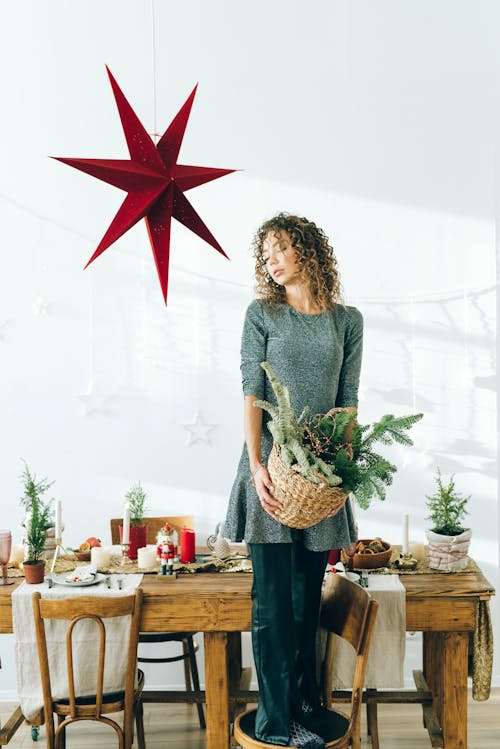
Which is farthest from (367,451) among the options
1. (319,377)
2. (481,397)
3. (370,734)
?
(481,397)

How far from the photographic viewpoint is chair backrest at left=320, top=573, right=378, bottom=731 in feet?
7.09

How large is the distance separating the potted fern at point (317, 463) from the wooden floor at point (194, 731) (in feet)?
4.82

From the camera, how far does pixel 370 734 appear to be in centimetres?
306

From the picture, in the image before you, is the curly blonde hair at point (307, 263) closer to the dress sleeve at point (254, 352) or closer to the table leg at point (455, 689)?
the dress sleeve at point (254, 352)

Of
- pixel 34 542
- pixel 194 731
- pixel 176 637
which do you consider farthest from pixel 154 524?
pixel 194 731

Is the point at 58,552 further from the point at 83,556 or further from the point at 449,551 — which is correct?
the point at 449,551

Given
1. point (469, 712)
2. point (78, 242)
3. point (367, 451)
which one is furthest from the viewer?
point (78, 242)

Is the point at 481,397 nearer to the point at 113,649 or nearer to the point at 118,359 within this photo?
the point at 118,359

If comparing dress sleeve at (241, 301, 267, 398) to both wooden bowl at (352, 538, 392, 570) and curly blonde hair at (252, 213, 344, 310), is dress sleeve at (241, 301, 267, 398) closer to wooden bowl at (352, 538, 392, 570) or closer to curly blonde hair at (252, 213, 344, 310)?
curly blonde hair at (252, 213, 344, 310)

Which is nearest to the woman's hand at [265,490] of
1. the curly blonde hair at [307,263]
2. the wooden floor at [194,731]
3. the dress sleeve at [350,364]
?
the dress sleeve at [350,364]

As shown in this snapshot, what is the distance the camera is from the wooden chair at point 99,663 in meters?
2.40

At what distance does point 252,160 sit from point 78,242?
85cm

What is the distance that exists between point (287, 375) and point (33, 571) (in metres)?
1.12

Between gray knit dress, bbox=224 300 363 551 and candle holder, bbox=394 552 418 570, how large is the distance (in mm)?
565
